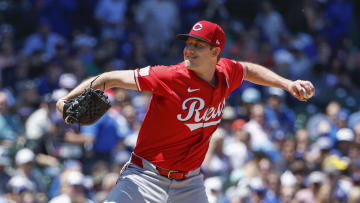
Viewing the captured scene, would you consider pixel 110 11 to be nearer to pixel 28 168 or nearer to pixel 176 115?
pixel 28 168

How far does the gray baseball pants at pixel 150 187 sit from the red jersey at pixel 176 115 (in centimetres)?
10

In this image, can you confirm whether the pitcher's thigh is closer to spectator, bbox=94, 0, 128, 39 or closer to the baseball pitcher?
the baseball pitcher

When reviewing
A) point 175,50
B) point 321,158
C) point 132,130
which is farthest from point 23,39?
point 321,158

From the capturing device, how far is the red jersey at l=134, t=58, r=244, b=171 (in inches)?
202

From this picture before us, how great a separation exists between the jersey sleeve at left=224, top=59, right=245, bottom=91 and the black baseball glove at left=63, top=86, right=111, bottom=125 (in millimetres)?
1121

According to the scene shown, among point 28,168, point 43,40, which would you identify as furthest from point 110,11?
point 28,168

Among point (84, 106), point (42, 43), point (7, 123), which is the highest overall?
point (84, 106)

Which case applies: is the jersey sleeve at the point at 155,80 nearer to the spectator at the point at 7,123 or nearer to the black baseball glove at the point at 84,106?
the black baseball glove at the point at 84,106

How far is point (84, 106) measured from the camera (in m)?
4.84

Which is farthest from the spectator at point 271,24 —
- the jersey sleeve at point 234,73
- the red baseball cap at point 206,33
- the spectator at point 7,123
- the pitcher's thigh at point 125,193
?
the pitcher's thigh at point 125,193

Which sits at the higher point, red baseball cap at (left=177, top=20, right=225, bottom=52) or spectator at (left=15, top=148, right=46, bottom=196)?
red baseball cap at (left=177, top=20, right=225, bottom=52)

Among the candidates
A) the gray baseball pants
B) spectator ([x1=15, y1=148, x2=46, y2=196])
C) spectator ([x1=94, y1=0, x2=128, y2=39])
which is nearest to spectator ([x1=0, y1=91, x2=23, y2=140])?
spectator ([x1=15, y1=148, x2=46, y2=196])

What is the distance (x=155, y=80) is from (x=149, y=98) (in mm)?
5176

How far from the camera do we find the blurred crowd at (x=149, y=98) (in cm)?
856
